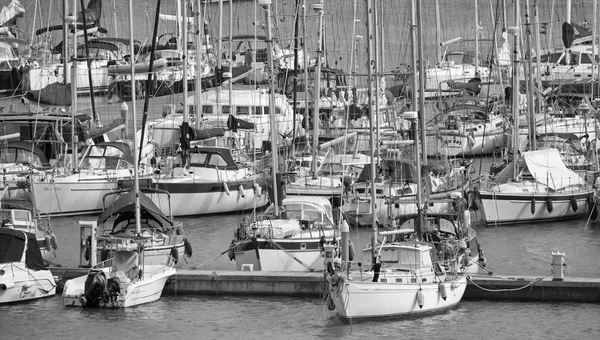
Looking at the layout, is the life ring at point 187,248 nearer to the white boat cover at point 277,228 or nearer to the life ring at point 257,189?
the white boat cover at point 277,228

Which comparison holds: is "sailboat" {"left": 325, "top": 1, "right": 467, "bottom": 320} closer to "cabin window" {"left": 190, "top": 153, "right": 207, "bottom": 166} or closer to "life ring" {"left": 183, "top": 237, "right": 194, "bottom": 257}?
"life ring" {"left": 183, "top": 237, "right": 194, "bottom": 257}

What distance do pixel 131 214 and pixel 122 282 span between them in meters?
3.99

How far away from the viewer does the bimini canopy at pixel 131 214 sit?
37.4 m

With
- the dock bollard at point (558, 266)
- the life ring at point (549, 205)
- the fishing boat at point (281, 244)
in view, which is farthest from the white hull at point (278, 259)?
the life ring at point (549, 205)

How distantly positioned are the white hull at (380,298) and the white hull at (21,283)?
7585 millimetres

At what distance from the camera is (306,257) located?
36.4m

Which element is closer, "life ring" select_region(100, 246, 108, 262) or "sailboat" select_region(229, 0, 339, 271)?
"life ring" select_region(100, 246, 108, 262)

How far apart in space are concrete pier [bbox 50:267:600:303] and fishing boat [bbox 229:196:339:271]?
0.94 metres

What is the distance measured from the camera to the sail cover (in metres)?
46.2

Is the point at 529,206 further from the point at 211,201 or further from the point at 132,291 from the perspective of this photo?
the point at 132,291

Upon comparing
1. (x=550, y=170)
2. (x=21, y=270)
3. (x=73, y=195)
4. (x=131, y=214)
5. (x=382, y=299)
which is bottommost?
(x=382, y=299)

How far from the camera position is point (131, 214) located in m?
37.8

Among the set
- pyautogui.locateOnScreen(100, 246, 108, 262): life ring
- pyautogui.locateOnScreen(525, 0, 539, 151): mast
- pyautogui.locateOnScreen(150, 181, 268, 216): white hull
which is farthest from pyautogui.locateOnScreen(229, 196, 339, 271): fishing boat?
pyautogui.locateOnScreen(525, 0, 539, 151): mast

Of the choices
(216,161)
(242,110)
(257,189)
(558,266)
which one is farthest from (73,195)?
(558,266)
